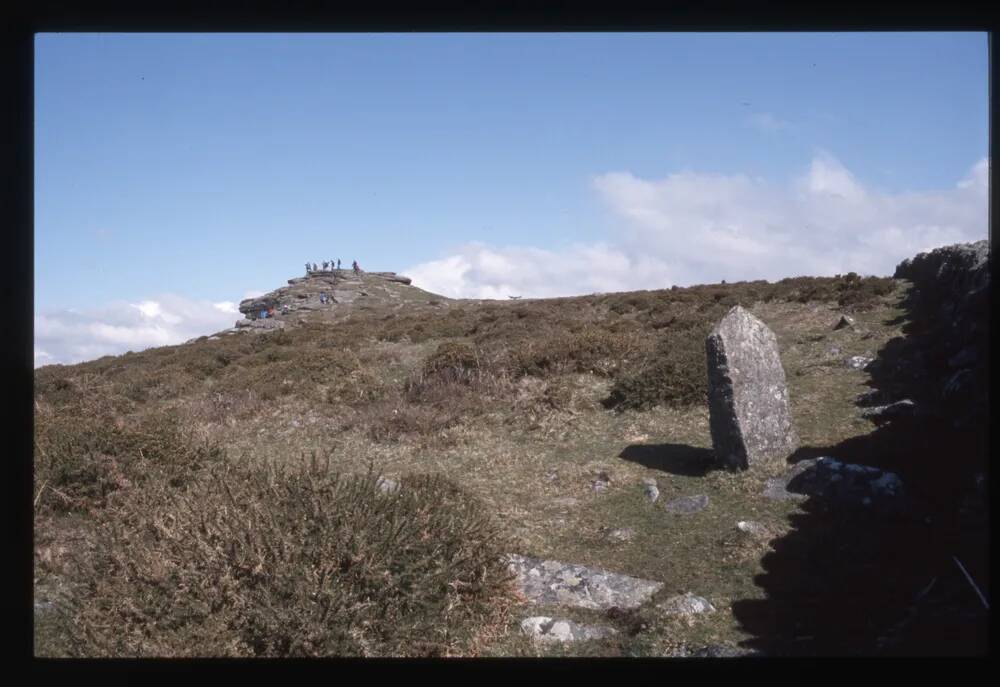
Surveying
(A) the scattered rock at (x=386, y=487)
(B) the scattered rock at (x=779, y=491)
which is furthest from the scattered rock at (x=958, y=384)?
(A) the scattered rock at (x=386, y=487)

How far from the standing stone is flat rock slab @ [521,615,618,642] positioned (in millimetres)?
4127

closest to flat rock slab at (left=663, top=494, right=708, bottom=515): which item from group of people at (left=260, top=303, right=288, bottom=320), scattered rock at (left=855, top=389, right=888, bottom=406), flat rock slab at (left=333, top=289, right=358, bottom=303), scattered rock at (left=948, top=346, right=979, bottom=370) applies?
scattered rock at (left=855, top=389, right=888, bottom=406)

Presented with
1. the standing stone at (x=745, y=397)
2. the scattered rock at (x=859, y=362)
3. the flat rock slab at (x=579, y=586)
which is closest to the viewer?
the flat rock slab at (x=579, y=586)

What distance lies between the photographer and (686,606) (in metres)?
5.44

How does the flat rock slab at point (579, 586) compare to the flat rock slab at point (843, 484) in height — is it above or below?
below

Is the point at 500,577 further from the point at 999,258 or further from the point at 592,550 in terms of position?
the point at 999,258

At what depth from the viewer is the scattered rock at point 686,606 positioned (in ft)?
17.6

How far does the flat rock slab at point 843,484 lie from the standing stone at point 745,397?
579 millimetres

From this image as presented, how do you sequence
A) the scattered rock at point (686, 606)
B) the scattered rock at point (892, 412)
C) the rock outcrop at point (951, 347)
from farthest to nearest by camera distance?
the scattered rock at point (892, 412) → the rock outcrop at point (951, 347) → the scattered rock at point (686, 606)

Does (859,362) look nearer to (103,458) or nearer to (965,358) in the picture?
(965,358)

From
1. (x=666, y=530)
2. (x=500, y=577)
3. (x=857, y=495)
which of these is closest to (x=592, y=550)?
(x=666, y=530)

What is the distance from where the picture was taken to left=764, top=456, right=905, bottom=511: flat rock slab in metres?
6.71

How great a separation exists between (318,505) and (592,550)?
3077 millimetres

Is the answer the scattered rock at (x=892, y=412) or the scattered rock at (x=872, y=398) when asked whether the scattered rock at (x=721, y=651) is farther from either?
the scattered rock at (x=872, y=398)
